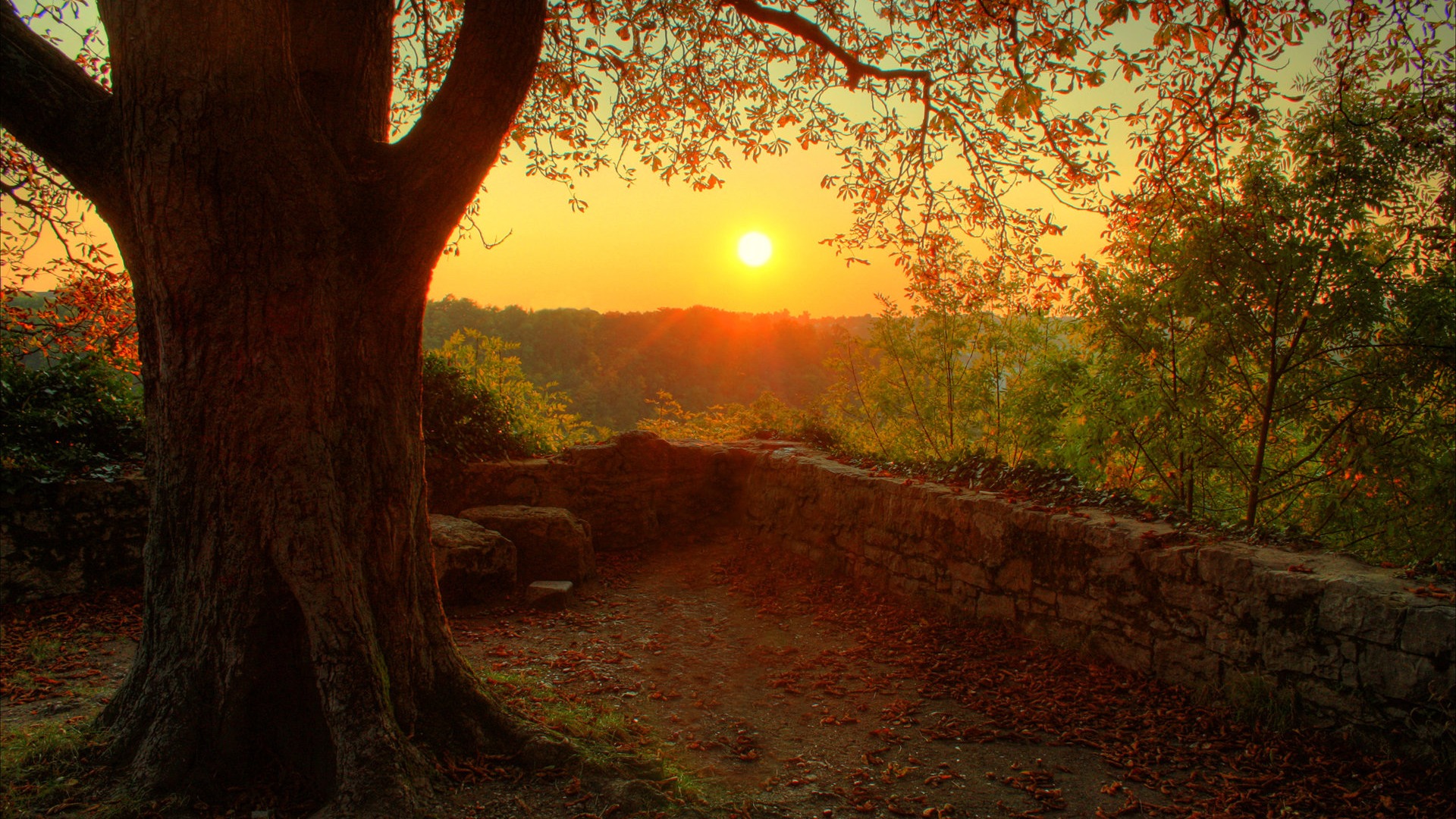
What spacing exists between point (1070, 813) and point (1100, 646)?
1.60 m

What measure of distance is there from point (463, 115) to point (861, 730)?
135 inches

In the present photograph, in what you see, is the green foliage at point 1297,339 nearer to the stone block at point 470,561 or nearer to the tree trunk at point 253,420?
the stone block at point 470,561

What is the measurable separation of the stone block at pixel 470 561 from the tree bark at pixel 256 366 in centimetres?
285

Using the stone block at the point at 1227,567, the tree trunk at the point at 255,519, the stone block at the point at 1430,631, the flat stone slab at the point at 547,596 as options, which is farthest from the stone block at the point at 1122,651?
the flat stone slab at the point at 547,596

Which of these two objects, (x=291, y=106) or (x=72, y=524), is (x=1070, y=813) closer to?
(x=291, y=106)

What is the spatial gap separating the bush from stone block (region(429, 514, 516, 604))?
4.48ft

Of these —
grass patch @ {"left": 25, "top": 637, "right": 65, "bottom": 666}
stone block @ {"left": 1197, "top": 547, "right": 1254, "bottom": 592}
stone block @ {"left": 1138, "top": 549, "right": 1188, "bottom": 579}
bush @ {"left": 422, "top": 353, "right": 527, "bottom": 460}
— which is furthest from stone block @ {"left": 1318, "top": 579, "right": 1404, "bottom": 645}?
bush @ {"left": 422, "top": 353, "right": 527, "bottom": 460}

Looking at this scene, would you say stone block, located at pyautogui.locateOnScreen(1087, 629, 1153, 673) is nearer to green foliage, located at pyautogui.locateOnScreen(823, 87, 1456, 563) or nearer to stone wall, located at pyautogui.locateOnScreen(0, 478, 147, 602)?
green foliage, located at pyautogui.locateOnScreen(823, 87, 1456, 563)

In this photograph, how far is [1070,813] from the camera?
2.83m

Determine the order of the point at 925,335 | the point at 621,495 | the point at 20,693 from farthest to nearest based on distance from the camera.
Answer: the point at 925,335, the point at 621,495, the point at 20,693

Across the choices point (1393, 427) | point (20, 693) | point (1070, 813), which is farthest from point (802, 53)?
point (20, 693)

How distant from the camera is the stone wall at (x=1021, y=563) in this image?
2.99 meters

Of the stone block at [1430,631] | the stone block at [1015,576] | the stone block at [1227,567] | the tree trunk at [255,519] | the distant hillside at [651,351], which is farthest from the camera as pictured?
the distant hillside at [651,351]

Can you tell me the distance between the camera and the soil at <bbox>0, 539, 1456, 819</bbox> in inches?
110
